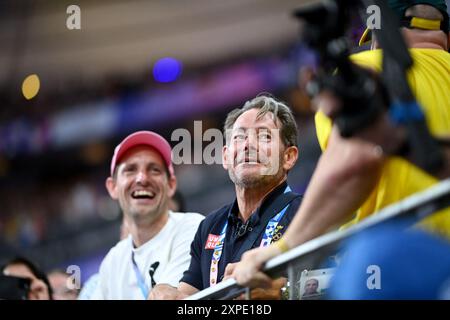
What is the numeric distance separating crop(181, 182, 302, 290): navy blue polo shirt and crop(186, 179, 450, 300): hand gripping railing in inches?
34.4

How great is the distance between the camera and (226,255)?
3.40 m

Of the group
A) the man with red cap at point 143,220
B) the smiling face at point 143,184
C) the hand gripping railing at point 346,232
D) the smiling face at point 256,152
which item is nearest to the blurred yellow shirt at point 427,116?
the hand gripping railing at point 346,232

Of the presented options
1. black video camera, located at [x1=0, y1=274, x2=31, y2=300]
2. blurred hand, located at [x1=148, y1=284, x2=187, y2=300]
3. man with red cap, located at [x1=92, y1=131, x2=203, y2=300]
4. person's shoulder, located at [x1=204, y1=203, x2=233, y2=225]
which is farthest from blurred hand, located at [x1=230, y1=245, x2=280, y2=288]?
black video camera, located at [x1=0, y1=274, x2=31, y2=300]

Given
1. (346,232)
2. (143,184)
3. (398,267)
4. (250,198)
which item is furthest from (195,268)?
(398,267)

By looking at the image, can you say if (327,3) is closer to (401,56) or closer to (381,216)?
(401,56)

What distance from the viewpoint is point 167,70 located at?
6898 millimetres

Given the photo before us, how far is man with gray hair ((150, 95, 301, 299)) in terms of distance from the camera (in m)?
3.40

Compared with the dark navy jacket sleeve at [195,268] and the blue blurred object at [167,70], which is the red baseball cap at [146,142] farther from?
the blue blurred object at [167,70]

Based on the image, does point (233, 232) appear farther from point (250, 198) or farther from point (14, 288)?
point (14, 288)

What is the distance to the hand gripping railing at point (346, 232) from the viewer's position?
→ 1.86 m

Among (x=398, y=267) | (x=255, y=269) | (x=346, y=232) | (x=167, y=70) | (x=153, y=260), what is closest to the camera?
(x=398, y=267)

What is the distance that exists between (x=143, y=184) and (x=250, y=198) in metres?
0.91

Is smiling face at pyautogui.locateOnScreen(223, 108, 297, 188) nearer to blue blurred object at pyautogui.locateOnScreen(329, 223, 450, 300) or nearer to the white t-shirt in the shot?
the white t-shirt
